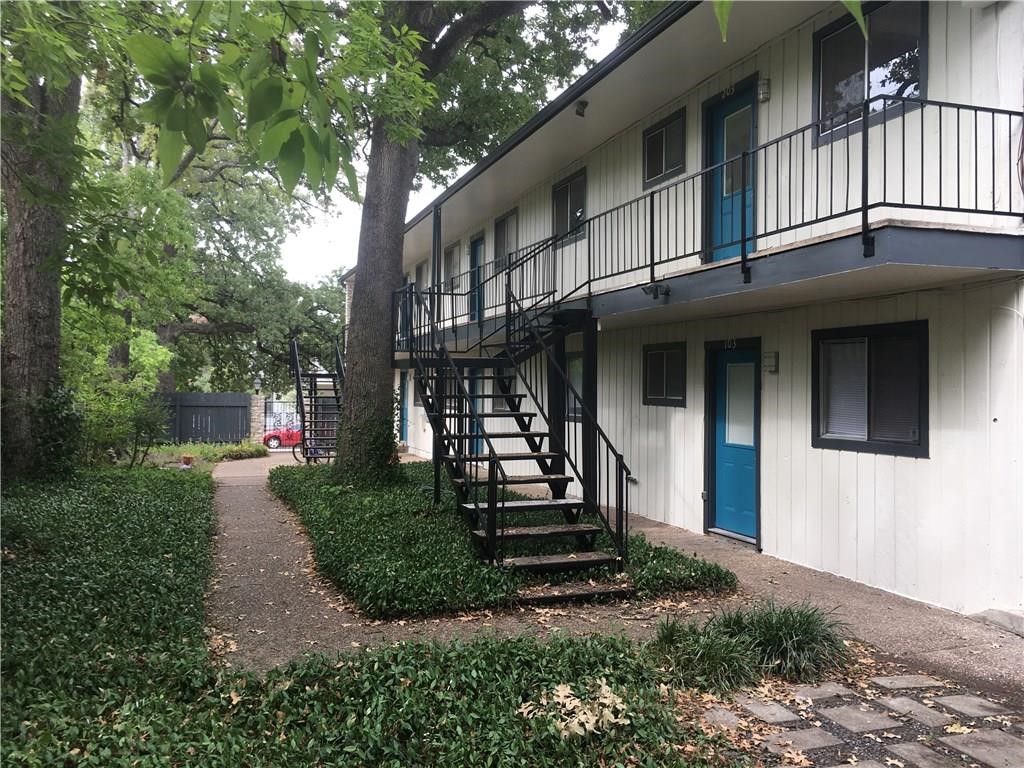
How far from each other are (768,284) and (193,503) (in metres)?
8.44

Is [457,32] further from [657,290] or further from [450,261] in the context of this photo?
[657,290]

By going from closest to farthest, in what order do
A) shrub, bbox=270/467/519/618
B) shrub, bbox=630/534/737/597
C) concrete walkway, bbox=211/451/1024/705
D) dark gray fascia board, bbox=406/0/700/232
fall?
1. concrete walkway, bbox=211/451/1024/705
2. shrub, bbox=270/467/519/618
3. shrub, bbox=630/534/737/597
4. dark gray fascia board, bbox=406/0/700/232

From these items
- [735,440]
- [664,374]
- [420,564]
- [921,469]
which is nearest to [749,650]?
[921,469]

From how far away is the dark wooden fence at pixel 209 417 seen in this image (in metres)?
25.3

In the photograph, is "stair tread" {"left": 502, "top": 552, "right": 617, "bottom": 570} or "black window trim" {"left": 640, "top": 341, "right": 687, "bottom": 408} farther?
"black window trim" {"left": 640, "top": 341, "right": 687, "bottom": 408}

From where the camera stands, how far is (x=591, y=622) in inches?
217

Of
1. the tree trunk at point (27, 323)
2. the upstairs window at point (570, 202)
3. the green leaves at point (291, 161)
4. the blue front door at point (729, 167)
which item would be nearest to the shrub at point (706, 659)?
the green leaves at point (291, 161)

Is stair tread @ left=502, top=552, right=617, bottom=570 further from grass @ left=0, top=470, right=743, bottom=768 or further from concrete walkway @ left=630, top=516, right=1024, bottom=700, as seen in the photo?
grass @ left=0, top=470, right=743, bottom=768

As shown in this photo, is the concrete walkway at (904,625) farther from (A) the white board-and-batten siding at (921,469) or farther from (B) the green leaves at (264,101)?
(B) the green leaves at (264,101)

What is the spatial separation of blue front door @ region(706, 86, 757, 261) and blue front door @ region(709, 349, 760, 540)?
1332 mm

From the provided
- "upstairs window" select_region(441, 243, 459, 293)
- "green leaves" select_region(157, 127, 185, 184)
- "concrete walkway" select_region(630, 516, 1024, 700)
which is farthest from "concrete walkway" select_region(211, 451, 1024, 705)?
"upstairs window" select_region(441, 243, 459, 293)

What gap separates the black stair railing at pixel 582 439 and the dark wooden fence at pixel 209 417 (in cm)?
1712

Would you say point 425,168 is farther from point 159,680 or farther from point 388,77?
point 159,680

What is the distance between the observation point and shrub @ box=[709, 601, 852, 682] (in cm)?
448
